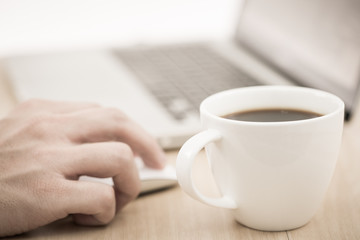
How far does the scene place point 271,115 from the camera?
Answer: 60cm

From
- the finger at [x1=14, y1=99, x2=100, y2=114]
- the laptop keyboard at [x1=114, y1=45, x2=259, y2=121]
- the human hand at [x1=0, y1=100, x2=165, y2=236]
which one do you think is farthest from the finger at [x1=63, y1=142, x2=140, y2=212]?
the laptop keyboard at [x1=114, y1=45, x2=259, y2=121]

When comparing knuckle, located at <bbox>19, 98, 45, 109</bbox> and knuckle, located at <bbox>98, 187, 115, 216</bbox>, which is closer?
knuckle, located at <bbox>98, 187, 115, 216</bbox>

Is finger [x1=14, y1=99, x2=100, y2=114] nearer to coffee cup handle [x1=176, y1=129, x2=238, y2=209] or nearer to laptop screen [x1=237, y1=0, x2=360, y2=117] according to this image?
Answer: coffee cup handle [x1=176, y1=129, x2=238, y2=209]

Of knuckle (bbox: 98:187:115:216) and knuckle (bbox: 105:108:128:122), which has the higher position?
knuckle (bbox: 105:108:128:122)

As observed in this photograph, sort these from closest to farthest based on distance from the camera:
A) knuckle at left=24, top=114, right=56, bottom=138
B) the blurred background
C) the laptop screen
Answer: knuckle at left=24, top=114, right=56, bottom=138 < the laptop screen < the blurred background

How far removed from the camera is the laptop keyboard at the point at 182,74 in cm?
91

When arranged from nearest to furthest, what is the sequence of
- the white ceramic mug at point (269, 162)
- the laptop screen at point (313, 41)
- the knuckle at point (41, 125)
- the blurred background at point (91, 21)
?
the white ceramic mug at point (269, 162), the knuckle at point (41, 125), the laptop screen at point (313, 41), the blurred background at point (91, 21)

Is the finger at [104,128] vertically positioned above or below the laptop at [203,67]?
above

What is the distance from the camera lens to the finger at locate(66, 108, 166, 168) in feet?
2.05

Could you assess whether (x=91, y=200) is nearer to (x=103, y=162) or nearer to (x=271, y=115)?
(x=103, y=162)

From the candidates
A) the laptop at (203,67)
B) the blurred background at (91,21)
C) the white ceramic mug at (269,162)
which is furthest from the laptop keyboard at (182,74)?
the blurred background at (91,21)

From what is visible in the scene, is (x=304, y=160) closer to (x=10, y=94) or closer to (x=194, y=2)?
(x=10, y=94)

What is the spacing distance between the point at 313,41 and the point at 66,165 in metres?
0.52

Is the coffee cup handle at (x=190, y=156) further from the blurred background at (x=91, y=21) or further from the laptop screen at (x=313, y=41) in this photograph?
the blurred background at (x=91, y=21)
